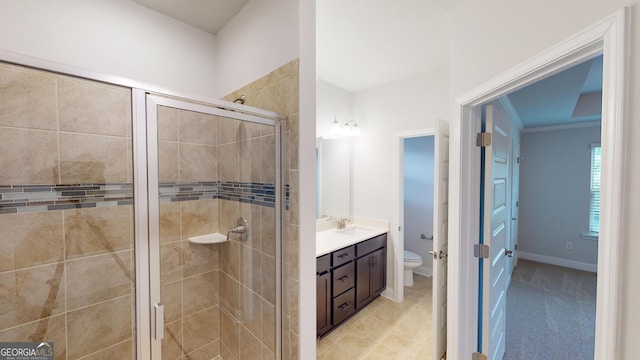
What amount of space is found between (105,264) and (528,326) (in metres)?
3.67

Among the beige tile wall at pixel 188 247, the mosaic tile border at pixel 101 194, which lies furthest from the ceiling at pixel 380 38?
the mosaic tile border at pixel 101 194

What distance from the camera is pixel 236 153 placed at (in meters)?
1.49

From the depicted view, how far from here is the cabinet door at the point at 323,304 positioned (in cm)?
218

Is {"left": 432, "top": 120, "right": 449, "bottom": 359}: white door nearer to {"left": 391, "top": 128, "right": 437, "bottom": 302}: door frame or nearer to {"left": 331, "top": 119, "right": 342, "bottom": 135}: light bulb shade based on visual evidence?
{"left": 391, "top": 128, "right": 437, "bottom": 302}: door frame

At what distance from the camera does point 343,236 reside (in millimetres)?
2844

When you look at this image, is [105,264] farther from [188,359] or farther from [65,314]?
[188,359]

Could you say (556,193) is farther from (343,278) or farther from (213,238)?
(213,238)

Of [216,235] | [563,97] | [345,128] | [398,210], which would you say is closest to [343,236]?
[398,210]

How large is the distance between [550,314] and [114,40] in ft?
15.5

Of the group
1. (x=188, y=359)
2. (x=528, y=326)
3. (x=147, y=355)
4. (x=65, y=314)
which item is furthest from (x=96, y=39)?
(x=528, y=326)

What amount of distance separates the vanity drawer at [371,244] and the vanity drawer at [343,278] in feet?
0.60

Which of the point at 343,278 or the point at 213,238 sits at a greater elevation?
the point at 213,238

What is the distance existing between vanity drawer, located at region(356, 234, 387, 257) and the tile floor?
2.24 feet

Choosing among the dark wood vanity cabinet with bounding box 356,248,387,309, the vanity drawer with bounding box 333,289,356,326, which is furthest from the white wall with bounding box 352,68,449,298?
the vanity drawer with bounding box 333,289,356,326
